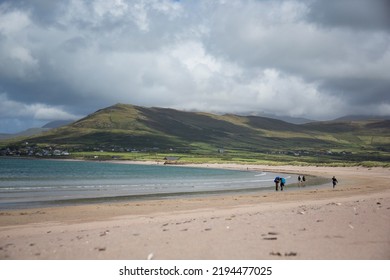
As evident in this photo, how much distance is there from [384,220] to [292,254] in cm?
773

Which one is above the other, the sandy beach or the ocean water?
the sandy beach

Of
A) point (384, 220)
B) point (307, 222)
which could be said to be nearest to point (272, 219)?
point (307, 222)

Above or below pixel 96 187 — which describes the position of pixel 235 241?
above

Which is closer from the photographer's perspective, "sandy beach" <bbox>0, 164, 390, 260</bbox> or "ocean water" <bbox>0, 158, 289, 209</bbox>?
"sandy beach" <bbox>0, 164, 390, 260</bbox>

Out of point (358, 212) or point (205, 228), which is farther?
point (358, 212)

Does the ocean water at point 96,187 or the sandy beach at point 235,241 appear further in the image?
the ocean water at point 96,187

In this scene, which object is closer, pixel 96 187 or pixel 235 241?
pixel 235 241

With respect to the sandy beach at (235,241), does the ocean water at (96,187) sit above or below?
below

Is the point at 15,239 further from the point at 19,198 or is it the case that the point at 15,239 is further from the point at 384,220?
the point at 19,198

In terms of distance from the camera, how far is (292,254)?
10359mm

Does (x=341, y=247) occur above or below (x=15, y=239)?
above
